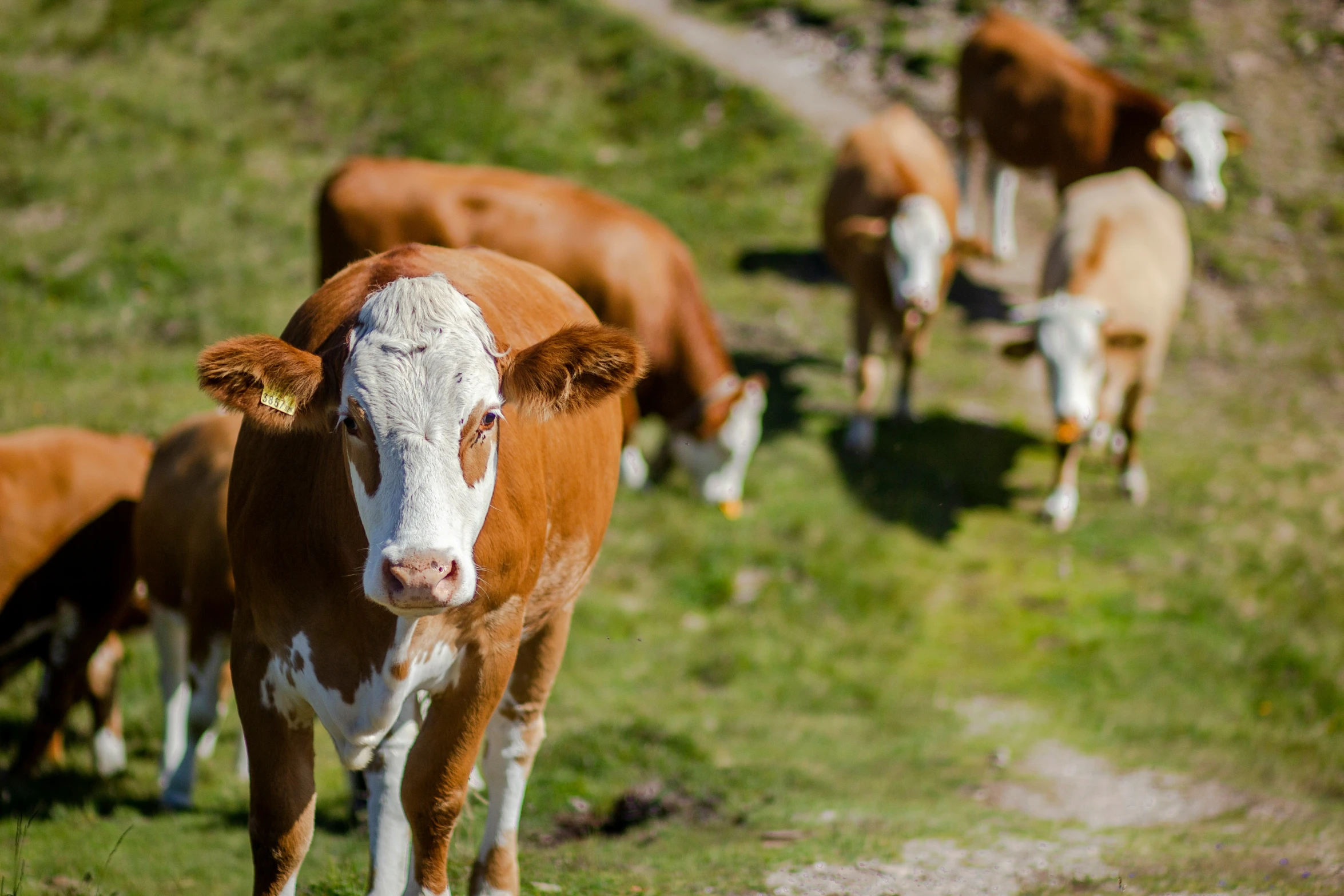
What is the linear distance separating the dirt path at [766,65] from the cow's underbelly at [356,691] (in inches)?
582

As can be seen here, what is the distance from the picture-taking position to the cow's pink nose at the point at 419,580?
3115mm

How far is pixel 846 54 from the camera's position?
19.5 m

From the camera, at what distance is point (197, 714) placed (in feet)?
20.9

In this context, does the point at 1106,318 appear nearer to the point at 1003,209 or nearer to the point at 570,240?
the point at 570,240

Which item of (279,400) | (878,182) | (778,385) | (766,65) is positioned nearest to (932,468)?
(778,385)

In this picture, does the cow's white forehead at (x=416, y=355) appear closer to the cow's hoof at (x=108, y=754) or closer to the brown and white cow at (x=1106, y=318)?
the cow's hoof at (x=108, y=754)

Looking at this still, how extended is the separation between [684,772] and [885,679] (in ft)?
7.73

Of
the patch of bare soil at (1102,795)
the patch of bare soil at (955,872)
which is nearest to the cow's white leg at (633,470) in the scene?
the patch of bare soil at (1102,795)

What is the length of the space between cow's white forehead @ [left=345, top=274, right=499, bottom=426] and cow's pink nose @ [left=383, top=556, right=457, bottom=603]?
0.41 metres

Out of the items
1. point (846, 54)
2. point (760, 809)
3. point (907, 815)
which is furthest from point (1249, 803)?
point (846, 54)

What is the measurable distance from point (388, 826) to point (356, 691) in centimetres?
94

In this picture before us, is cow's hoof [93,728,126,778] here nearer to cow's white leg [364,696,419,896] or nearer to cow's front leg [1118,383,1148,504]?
cow's white leg [364,696,419,896]

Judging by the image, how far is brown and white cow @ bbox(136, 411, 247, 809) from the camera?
244 inches

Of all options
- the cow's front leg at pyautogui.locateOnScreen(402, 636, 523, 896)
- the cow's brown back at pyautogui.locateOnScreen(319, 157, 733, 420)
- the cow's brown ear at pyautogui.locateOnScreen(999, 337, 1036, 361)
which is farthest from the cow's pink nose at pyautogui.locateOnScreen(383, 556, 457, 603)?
the cow's brown ear at pyautogui.locateOnScreen(999, 337, 1036, 361)
